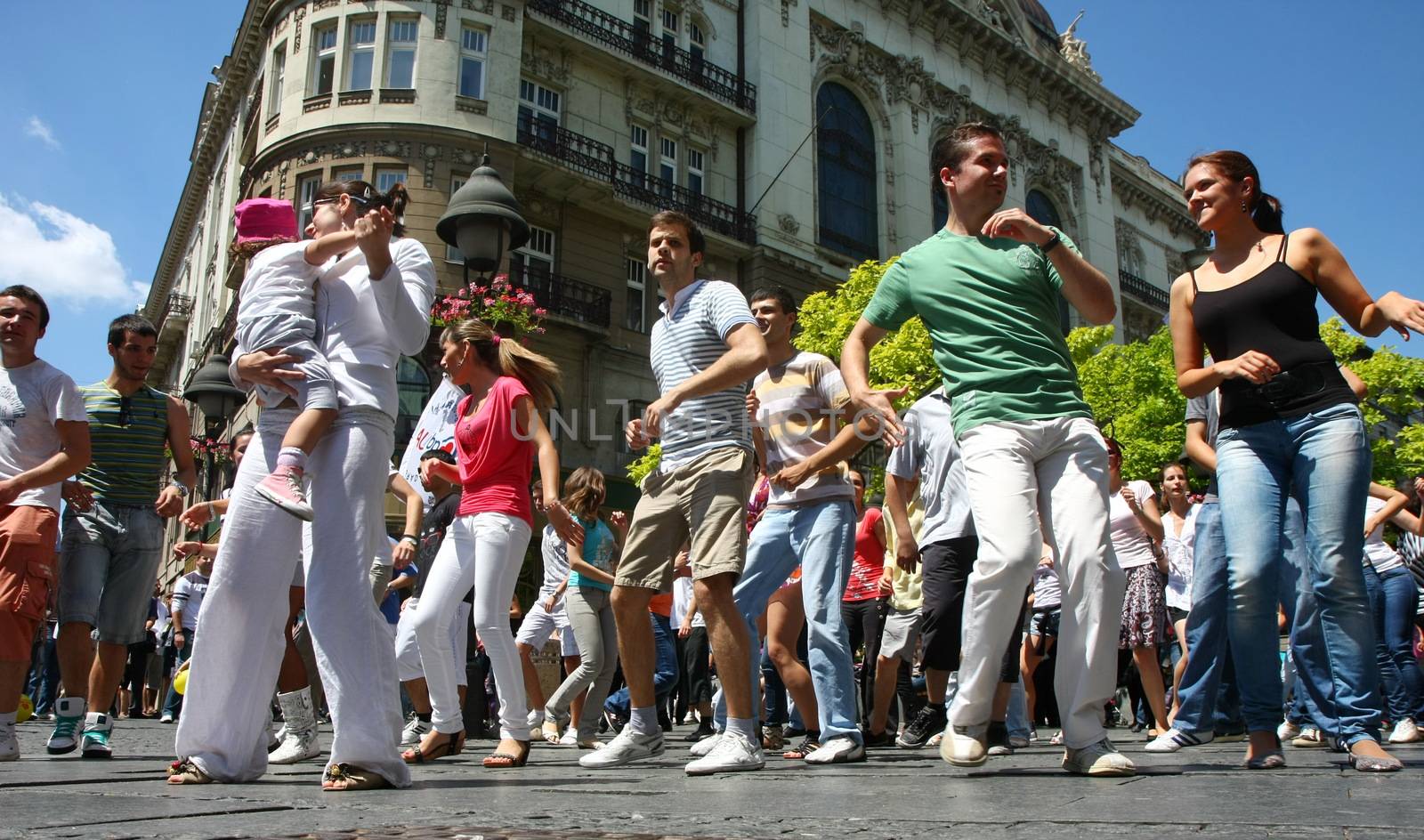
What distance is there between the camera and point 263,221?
4.38m

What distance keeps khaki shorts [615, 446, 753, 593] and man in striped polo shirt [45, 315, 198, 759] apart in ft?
8.46

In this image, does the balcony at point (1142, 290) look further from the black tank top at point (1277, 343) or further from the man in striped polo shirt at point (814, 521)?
the black tank top at point (1277, 343)

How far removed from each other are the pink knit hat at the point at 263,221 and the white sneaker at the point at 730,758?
2529mm

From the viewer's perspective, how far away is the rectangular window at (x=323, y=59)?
1066 inches

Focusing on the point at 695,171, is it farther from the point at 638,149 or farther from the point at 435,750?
the point at 435,750

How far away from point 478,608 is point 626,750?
0.94m

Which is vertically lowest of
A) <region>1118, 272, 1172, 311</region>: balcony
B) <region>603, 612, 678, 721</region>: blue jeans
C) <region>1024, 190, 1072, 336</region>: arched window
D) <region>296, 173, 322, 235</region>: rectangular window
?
<region>603, 612, 678, 721</region>: blue jeans

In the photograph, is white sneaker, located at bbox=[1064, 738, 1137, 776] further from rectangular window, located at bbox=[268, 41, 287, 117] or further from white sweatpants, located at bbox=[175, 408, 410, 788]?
rectangular window, located at bbox=[268, 41, 287, 117]

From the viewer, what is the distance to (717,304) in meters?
4.83

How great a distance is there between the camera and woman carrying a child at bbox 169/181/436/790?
3.59 m

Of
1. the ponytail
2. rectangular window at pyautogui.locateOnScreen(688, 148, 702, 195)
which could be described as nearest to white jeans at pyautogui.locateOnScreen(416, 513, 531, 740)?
the ponytail

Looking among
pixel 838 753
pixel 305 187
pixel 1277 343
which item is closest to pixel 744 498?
pixel 838 753

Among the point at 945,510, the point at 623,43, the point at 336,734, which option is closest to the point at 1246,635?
the point at 945,510

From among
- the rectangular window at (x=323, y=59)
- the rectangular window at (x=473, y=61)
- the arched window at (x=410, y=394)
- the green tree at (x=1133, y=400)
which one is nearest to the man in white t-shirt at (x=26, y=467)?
the arched window at (x=410, y=394)
